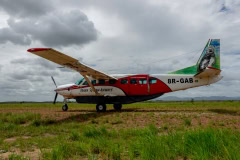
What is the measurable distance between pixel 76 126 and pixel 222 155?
7.44 metres

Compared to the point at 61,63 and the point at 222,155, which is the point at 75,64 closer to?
the point at 61,63

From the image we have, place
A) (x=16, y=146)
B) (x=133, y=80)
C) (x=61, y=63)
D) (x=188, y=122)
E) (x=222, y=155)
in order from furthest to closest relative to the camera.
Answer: (x=133, y=80) → (x=61, y=63) → (x=188, y=122) → (x=16, y=146) → (x=222, y=155)

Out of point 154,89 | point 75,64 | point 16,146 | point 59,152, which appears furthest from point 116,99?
point 59,152

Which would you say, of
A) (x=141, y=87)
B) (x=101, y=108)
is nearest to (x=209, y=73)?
(x=141, y=87)

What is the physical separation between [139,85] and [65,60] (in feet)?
23.3

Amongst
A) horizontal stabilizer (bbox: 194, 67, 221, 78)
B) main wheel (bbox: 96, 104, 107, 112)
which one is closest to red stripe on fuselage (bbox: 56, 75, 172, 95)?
main wheel (bbox: 96, 104, 107, 112)

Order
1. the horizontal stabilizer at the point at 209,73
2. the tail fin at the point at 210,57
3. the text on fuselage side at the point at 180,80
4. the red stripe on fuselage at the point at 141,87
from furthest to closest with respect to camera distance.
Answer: the red stripe on fuselage at the point at 141,87 → the text on fuselage side at the point at 180,80 → the tail fin at the point at 210,57 → the horizontal stabilizer at the point at 209,73

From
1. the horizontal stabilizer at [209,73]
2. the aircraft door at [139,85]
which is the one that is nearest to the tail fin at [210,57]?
the horizontal stabilizer at [209,73]

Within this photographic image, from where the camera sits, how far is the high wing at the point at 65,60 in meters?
10.9

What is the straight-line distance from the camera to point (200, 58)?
15727mm

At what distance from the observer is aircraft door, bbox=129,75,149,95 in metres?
16.7

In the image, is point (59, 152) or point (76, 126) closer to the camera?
point (59, 152)

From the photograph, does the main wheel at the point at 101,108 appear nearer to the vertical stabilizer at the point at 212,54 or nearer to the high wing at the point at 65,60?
the high wing at the point at 65,60

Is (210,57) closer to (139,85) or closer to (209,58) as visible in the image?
(209,58)
